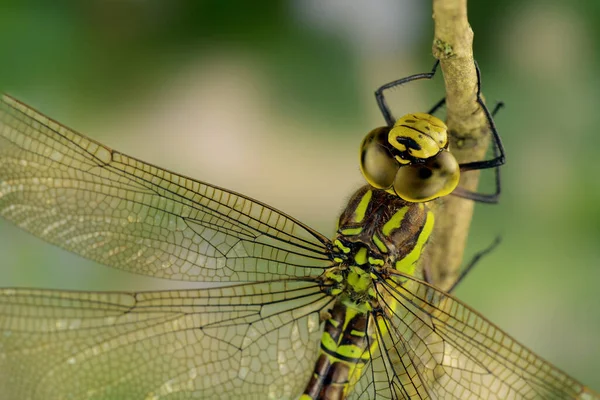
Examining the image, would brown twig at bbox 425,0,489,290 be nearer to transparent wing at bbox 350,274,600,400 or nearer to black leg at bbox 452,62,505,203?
black leg at bbox 452,62,505,203

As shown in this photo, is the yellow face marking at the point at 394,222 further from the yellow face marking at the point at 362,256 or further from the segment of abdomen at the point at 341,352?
the segment of abdomen at the point at 341,352

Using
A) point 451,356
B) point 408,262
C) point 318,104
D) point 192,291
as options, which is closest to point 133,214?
point 192,291

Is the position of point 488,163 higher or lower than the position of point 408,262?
higher

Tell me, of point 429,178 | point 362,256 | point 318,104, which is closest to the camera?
point 429,178

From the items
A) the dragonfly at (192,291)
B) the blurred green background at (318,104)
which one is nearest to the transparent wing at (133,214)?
the dragonfly at (192,291)

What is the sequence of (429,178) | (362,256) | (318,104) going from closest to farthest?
(429,178) → (362,256) → (318,104)

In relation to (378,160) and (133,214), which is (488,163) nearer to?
(378,160)

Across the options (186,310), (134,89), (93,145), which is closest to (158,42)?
(134,89)

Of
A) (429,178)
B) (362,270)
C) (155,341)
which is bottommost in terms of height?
(155,341)
